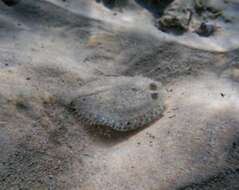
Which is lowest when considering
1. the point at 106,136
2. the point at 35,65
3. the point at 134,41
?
the point at 106,136

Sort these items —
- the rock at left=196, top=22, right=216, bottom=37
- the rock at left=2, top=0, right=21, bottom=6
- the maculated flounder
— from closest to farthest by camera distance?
1. the maculated flounder
2. the rock at left=2, top=0, right=21, bottom=6
3. the rock at left=196, top=22, right=216, bottom=37

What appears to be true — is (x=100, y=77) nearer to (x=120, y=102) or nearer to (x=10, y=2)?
(x=120, y=102)

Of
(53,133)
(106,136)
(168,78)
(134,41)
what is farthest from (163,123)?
(134,41)

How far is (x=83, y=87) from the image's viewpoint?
3.19 meters

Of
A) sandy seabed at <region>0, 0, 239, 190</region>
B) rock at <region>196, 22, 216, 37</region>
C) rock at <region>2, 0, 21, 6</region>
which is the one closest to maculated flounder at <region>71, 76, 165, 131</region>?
sandy seabed at <region>0, 0, 239, 190</region>

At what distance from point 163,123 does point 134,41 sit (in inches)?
57.8

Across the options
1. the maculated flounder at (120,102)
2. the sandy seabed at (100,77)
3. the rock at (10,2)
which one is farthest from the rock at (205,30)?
the rock at (10,2)

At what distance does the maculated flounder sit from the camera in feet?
9.55

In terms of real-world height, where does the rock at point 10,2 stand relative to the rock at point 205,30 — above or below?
below

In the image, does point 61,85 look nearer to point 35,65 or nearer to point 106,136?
point 35,65

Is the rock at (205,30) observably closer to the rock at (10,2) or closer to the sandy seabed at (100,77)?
the sandy seabed at (100,77)

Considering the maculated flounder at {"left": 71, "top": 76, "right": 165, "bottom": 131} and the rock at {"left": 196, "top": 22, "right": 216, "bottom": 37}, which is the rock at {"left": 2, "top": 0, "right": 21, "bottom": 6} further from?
the rock at {"left": 196, "top": 22, "right": 216, "bottom": 37}

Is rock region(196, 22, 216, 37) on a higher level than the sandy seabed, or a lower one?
higher

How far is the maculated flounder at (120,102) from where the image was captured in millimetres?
2910
